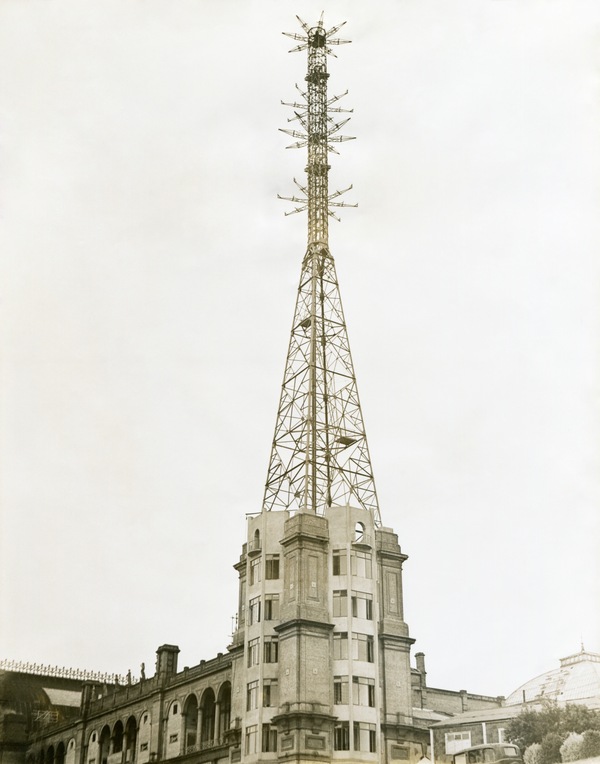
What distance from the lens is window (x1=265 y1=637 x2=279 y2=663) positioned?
6509 cm

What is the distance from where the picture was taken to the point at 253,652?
66.5 m

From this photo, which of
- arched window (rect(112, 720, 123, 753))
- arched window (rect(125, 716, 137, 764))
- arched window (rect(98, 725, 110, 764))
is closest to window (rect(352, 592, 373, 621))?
arched window (rect(125, 716, 137, 764))

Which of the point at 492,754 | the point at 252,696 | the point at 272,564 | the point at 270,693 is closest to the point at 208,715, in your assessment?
the point at 252,696

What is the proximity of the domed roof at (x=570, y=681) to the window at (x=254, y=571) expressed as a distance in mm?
29670

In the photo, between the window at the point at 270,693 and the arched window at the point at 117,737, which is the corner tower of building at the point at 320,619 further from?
the arched window at the point at 117,737

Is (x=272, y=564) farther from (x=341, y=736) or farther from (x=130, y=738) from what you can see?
(x=130, y=738)

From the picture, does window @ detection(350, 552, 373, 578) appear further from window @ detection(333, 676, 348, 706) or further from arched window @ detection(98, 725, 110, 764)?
arched window @ detection(98, 725, 110, 764)

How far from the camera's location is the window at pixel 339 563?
2611 inches

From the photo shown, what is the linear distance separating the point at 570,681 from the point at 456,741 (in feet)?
80.9

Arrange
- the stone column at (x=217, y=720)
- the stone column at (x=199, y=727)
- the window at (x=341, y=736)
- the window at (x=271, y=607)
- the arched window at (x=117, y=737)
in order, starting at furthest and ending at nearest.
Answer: the arched window at (x=117, y=737) → the stone column at (x=199, y=727) → the stone column at (x=217, y=720) → the window at (x=271, y=607) → the window at (x=341, y=736)

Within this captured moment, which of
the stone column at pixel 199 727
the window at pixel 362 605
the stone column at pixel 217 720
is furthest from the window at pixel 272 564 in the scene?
the stone column at pixel 199 727

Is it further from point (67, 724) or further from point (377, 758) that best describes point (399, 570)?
point (67, 724)

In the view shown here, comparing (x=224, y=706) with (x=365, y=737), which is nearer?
(x=365, y=737)

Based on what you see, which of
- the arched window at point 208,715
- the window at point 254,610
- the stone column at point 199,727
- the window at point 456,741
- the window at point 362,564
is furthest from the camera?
the arched window at point 208,715
